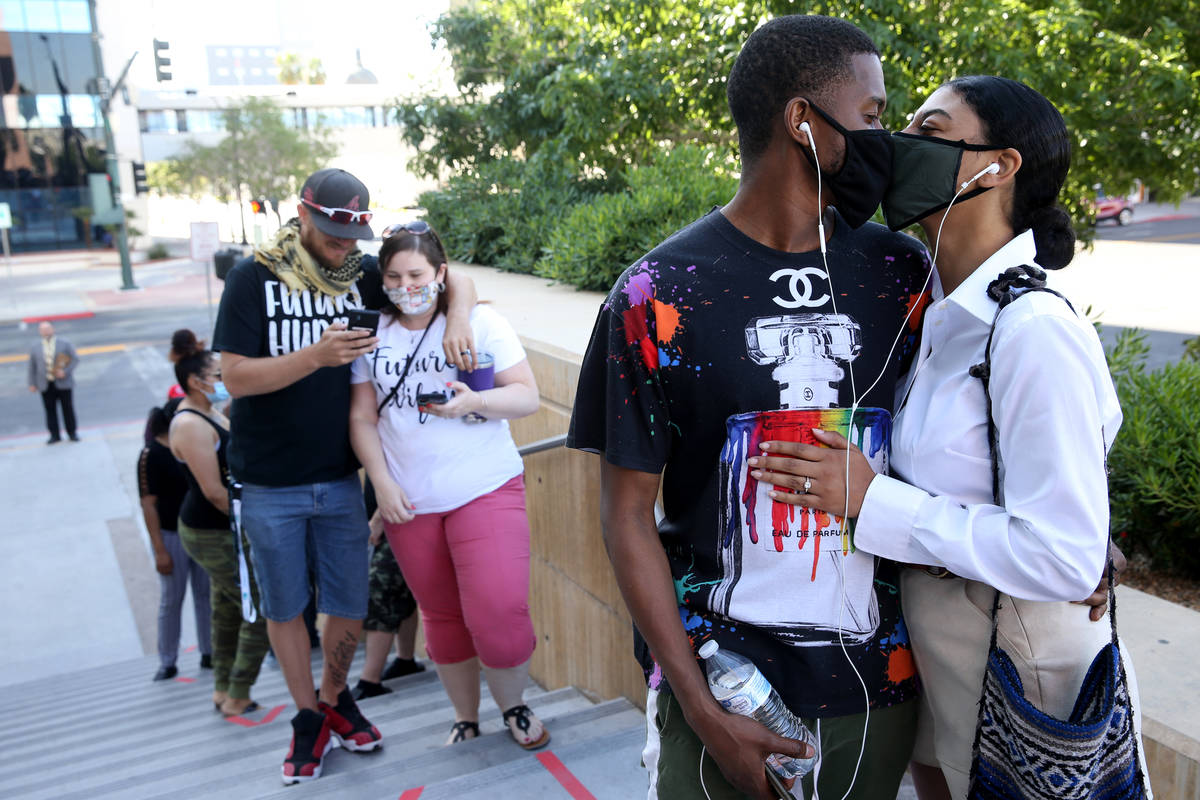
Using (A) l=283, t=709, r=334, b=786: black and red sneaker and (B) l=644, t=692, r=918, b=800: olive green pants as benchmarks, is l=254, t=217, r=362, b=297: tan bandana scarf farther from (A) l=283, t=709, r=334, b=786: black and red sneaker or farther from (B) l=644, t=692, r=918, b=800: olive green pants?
(B) l=644, t=692, r=918, b=800: olive green pants

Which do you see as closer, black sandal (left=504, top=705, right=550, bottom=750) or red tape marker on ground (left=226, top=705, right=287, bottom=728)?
black sandal (left=504, top=705, right=550, bottom=750)

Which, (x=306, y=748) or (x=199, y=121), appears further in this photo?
(x=199, y=121)

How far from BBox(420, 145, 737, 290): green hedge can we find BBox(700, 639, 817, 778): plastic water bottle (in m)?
3.77

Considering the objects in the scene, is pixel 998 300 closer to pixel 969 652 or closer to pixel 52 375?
pixel 969 652

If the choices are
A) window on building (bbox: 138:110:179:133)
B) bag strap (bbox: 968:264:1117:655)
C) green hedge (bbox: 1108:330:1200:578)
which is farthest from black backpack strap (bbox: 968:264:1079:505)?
window on building (bbox: 138:110:179:133)

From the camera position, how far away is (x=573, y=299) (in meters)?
5.93

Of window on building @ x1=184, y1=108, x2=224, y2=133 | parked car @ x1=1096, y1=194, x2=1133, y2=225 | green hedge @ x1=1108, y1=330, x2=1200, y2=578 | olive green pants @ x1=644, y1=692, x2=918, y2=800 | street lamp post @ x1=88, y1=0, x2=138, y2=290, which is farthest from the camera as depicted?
window on building @ x1=184, y1=108, x2=224, y2=133

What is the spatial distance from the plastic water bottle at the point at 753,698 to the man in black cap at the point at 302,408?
1.96 metres

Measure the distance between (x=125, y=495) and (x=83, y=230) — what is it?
→ 3795 cm

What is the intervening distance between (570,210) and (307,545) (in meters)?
4.30

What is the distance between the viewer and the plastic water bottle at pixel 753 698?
1.78 metres

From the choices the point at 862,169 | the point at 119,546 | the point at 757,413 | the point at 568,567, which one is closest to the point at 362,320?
the point at 568,567

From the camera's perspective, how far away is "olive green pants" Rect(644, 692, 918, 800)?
189 cm

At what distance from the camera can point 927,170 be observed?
73.0 inches
